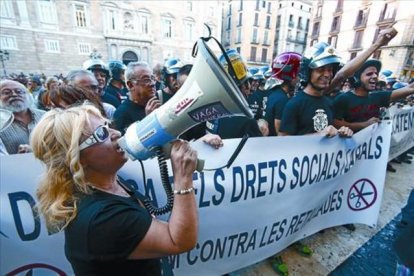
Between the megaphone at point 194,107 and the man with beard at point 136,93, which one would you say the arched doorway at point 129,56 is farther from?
the megaphone at point 194,107

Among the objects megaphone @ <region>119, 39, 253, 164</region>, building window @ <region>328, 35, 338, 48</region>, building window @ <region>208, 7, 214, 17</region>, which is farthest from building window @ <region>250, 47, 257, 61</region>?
megaphone @ <region>119, 39, 253, 164</region>

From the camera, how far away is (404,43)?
72.6ft

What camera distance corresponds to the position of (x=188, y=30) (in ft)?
102

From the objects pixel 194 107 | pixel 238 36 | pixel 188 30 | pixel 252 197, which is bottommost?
pixel 252 197

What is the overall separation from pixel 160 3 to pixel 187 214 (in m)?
32.9

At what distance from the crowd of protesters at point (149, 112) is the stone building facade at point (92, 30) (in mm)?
21847

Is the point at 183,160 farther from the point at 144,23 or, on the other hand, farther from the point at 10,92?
the point at 144,23

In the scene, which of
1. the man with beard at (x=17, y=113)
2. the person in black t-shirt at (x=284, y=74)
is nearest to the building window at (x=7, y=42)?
the man with beard at (x=17, y=113)

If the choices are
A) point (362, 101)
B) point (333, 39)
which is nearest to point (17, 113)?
point (362, 101)

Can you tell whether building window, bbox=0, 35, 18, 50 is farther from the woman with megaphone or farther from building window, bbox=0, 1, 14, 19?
the woman with megaphone

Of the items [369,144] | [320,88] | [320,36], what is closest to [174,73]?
[320,88]

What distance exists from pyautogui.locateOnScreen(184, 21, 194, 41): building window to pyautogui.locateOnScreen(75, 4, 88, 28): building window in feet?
39.9

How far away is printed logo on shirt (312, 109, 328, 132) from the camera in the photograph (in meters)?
2.34

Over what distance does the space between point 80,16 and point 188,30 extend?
13.1 meters
